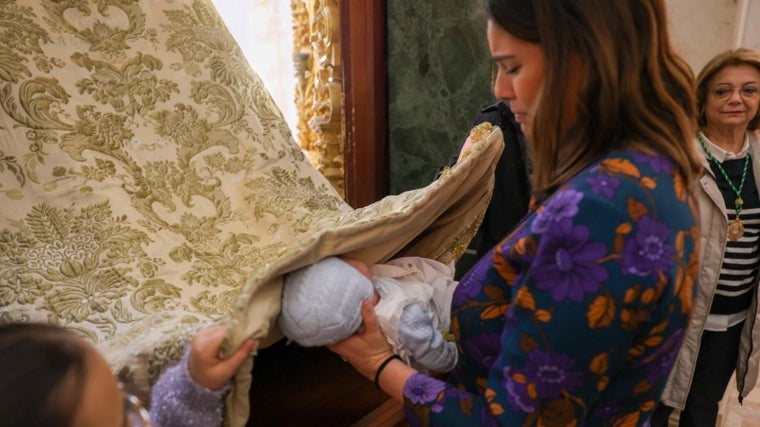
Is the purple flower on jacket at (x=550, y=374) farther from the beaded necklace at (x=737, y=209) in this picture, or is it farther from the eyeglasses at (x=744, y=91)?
the eyeglasses at (x=744, y=91)

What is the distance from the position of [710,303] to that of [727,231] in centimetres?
22

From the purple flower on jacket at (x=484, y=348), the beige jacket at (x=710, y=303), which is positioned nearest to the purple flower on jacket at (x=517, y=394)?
the purple flower on jacket at (x=484, y=348)

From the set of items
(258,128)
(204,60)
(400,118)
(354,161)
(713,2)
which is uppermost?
(713,2)

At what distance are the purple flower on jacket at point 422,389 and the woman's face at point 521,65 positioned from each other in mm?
367

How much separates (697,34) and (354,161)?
4.99ft

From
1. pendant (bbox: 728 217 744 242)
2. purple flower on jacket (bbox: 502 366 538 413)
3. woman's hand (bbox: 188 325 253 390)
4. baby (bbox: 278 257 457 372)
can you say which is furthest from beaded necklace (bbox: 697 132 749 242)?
woman's hand (bbox: 188 325 253 390)

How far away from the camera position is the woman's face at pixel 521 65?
69 cm

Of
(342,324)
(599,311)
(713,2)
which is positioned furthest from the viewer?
(713,2)

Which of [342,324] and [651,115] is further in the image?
[342,324]

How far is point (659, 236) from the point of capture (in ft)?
2.04

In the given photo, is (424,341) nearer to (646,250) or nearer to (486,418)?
(486,418)

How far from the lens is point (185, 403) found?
74 centimetres

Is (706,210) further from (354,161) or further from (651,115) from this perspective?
(354,161)

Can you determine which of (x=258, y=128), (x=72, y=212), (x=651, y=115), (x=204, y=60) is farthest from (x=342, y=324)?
(x=204, y=60)
